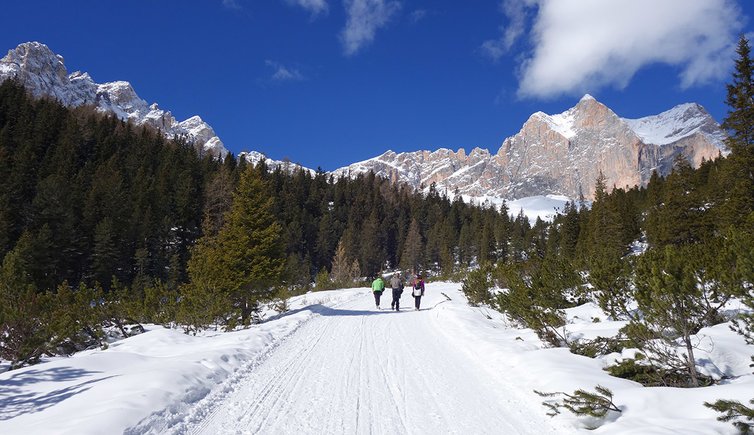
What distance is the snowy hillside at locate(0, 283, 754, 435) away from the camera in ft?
15.2

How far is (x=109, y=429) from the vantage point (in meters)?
4.20

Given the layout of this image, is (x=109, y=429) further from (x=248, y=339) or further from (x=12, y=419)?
(x=248, y=339)

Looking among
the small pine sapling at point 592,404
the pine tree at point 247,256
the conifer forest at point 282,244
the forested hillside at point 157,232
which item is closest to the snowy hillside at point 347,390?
the small pine sapling at point 592,404

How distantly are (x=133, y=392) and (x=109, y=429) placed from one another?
47.2 inches

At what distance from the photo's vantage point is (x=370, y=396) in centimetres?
592

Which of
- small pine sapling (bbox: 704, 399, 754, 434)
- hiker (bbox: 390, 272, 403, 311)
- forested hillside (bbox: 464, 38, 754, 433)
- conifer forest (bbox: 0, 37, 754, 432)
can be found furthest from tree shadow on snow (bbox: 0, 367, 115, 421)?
hiker (bbox: 390, 272, 403, 311)

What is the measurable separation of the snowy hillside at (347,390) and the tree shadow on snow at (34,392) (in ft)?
0.08

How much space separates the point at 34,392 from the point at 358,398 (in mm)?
4604

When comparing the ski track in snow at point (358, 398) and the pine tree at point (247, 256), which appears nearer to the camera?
the ski track in snow at point (358, 398)

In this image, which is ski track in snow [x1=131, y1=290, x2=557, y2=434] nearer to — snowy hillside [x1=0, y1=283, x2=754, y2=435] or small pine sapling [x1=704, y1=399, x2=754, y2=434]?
snowy hillside [x1=0, y1=283, x2=754, y2=435]

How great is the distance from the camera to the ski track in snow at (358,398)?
4816 millimetres

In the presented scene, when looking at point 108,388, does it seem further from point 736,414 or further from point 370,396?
point 736,414

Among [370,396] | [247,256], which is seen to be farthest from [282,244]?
[370,396]

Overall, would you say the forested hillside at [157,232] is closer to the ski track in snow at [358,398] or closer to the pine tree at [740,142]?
the ski track in snow at [358,398]
